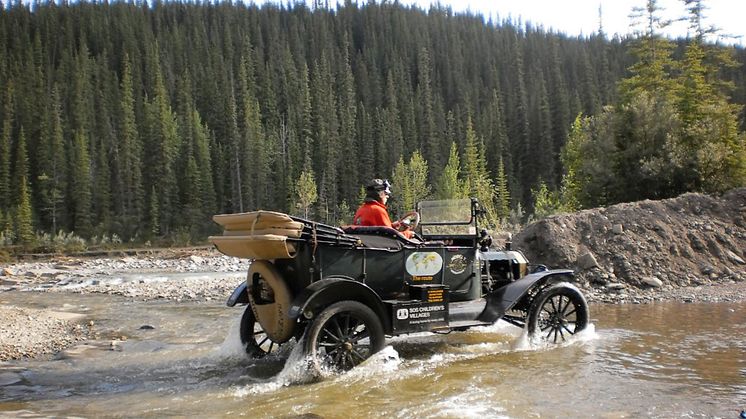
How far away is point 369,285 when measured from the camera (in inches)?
264

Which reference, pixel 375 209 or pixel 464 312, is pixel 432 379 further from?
pixel 375 209

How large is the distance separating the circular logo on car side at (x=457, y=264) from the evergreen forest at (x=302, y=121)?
13.6 m

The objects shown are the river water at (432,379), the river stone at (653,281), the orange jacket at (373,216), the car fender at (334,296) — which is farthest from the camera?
the river stone at (653,281)

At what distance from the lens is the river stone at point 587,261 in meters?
13.4

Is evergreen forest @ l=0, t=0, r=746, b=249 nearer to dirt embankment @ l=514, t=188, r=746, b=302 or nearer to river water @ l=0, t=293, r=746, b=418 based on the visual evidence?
dirt embankment @ l=514, t=188, r=746, b=302

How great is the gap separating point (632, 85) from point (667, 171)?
15434mm

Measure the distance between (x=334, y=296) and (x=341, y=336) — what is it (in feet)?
1.50

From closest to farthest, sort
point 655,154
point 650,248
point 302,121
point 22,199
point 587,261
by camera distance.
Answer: point 587,261 < point 650,248 < point 655,154 < point 22,199 < point 302,121

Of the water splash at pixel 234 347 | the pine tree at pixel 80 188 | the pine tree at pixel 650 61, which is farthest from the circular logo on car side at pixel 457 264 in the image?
the pine tree at pixel 80 188

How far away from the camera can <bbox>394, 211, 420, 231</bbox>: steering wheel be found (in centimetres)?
782

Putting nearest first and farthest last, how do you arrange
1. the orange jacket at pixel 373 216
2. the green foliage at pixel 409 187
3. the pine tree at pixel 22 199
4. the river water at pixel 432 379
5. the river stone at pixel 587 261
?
1. the river water at pixel 432 379
2. the orange jacket at pixel 373 216
3. the river stone at pixel 587 261
4. the pine tree at pixel 22 199
5. the green foliage at pixel 409 187

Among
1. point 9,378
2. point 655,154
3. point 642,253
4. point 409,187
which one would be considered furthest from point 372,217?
point 409,187

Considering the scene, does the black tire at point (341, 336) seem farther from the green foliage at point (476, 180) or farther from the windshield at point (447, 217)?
the green foliage at point (476, 180)

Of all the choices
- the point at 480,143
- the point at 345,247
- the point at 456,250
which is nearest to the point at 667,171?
the point at 456,250
